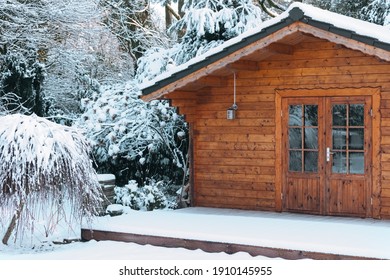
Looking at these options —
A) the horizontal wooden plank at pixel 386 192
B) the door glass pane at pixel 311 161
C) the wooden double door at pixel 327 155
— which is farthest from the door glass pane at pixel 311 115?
the horizontal wooden plank at pixel 386 192

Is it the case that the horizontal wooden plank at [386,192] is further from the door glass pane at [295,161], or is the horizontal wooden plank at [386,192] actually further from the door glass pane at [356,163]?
the door glass pane at [295,161]

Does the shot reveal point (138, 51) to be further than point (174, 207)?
Yes

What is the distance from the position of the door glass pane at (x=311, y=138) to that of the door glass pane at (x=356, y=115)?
61 centimetres

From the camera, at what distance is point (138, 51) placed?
19.7 meters

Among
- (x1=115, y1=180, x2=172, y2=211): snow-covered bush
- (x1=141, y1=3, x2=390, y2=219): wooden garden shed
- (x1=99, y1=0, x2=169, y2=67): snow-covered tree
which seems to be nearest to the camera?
(x1=141, y1=3, x2=390, y2=219): wooden garden shed

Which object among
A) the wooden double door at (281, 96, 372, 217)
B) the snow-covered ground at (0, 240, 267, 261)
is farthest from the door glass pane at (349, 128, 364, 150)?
the snow-covered ground at (0, 240, 267, 261)

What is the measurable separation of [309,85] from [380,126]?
132cm

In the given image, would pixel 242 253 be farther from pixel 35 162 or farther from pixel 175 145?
pixel 175 145

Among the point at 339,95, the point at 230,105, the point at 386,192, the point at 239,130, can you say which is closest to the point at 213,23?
the point at 230,105

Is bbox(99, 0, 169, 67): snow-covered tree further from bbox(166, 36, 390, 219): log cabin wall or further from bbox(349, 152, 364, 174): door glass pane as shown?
A: bbox(349, 152, 364, 174): door glass pane

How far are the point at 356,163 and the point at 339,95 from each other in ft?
3.60

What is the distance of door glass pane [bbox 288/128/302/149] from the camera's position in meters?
11.2

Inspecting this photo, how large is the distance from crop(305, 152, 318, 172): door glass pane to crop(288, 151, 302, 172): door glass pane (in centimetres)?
12
